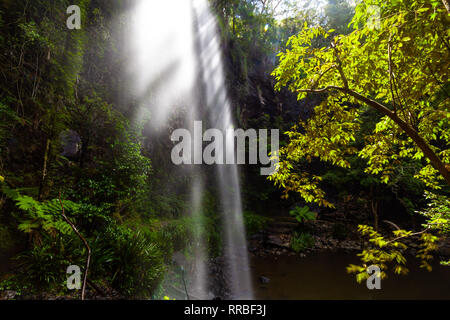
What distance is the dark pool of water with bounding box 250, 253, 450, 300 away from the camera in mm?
5715

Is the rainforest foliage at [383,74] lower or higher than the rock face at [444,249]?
higher

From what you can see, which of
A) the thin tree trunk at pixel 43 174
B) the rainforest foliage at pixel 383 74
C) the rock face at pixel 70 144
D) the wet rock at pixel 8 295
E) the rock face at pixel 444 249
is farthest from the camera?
the rock face at pixel 444 249

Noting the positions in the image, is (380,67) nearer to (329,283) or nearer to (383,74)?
(383,74)

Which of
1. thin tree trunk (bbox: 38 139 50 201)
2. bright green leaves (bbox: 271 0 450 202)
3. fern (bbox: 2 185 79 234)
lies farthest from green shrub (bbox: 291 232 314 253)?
thin tree trunk (bbox: 38 139 50 201)

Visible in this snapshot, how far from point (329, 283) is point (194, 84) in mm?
11797

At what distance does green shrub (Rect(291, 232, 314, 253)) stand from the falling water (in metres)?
2.37

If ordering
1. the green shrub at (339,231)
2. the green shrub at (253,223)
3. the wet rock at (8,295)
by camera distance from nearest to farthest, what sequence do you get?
the wet rock at (8,295) < the green shrub at (253,223) < the green shrub at (339,231)

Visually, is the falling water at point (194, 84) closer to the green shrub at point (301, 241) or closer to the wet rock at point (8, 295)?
the green shrub at point (301, 241)

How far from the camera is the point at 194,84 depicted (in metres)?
12.2

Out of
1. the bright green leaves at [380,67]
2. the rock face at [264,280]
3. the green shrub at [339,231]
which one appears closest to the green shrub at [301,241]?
the green shrub at [339,231]

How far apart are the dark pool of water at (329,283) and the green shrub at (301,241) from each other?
94 centimetres

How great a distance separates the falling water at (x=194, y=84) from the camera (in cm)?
796

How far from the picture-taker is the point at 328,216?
38.7 feet
